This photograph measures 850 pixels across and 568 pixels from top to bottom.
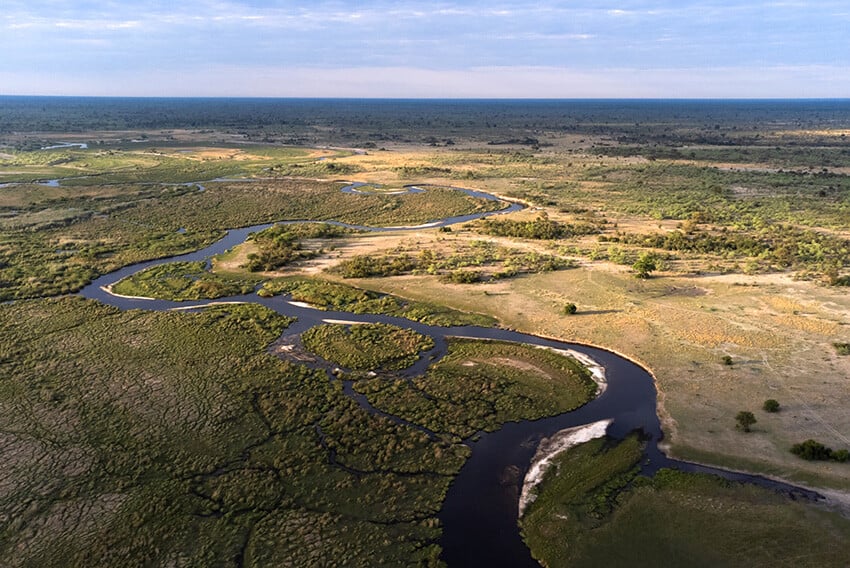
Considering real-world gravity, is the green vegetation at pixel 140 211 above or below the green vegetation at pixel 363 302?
above

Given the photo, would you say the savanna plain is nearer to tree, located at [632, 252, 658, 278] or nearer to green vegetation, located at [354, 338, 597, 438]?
green vegetation, located at [354, 338, 597, 438]

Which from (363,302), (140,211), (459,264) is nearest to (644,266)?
A: (459,264)

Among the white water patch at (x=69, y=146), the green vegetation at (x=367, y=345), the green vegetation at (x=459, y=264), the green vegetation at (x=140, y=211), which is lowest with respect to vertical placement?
the green vegetation at (x=367, y=345)

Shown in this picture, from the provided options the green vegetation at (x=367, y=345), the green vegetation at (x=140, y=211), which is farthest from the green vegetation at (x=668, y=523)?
the green vegetation at (x=140, y=211)

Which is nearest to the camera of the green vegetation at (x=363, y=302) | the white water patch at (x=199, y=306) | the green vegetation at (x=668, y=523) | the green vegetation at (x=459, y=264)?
the green vegetation at (x=668, y=523)

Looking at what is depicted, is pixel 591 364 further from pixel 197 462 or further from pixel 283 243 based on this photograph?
pixel 283 243

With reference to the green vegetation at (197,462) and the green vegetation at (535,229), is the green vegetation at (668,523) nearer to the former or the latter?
the green vegetation at (197,462)

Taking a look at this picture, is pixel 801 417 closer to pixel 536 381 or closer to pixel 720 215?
pixel 536 381

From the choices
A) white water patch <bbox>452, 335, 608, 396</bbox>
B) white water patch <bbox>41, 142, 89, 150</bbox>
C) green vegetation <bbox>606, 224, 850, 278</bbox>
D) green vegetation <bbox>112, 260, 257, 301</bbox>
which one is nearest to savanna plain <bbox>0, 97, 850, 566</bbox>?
green vegetation <bbox>112, 260, 257, 301</bbox>
